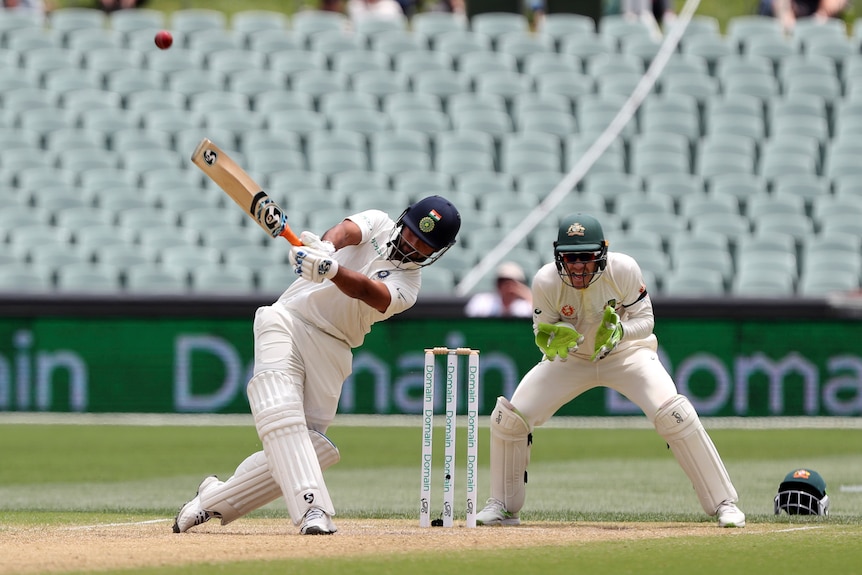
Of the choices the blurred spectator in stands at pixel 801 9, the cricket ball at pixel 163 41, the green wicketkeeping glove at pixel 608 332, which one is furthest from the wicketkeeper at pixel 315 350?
the blurred spectator in stands at pixel 801 9

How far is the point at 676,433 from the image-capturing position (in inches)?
330

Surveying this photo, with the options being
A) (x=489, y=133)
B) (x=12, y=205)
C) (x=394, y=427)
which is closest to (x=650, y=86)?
(x=489, y=133)

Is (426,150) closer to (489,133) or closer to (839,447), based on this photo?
(489,133)

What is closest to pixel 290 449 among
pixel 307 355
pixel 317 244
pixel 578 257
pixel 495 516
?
pixel 307 355

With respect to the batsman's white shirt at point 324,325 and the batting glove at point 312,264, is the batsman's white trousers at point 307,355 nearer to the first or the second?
the batsman's white shirt at point 324,325

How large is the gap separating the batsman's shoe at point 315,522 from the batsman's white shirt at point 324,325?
0.58 metres

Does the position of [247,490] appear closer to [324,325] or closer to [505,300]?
[324,325]

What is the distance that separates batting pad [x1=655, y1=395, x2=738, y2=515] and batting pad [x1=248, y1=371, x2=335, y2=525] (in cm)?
203

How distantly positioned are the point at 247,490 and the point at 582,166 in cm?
1297

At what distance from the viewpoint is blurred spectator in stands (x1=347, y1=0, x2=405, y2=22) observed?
22547 millimetres

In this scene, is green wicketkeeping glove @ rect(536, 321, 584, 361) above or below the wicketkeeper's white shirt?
below

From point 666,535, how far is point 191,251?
1160cm

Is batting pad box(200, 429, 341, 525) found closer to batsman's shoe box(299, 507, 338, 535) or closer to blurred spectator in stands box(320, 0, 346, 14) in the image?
batsman's shoe box(299, 507, 338, 535)

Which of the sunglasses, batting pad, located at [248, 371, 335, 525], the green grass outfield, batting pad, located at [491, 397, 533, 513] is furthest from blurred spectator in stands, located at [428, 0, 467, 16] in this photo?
batting pad, located at [248, 371, 335, 525]
